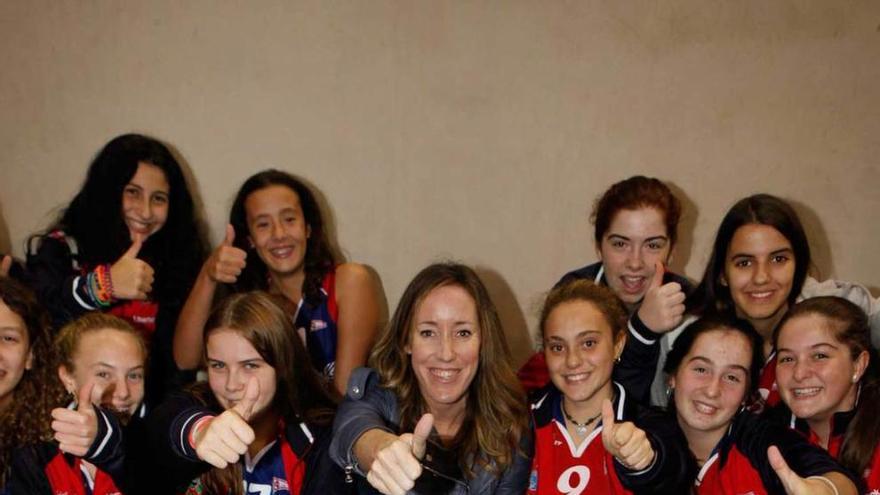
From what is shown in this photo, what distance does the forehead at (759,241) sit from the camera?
99.5 inches

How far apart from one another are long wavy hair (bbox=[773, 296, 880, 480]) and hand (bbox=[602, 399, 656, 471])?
0.51 m

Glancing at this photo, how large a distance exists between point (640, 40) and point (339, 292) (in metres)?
1.37

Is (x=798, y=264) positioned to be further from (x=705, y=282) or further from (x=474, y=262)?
(x=474, y=262)

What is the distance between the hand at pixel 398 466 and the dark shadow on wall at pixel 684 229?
71.5 inches

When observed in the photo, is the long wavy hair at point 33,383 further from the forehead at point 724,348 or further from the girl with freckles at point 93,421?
the forehead at point 724,348

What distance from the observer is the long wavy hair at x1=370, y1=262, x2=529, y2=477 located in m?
2.20

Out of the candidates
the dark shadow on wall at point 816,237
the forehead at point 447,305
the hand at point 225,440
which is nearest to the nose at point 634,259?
the forehead at point 447,305

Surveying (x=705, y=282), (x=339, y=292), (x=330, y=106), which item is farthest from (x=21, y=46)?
(x=705, y=282)

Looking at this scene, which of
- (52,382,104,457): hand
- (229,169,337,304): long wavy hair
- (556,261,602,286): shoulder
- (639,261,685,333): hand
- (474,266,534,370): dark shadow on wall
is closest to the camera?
(52,382,104,457): hand

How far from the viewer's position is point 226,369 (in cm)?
→ 227

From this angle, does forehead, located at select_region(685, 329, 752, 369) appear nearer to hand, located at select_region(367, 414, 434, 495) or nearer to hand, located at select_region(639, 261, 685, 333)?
hand, located at select_region(639, 261, 685, 333)

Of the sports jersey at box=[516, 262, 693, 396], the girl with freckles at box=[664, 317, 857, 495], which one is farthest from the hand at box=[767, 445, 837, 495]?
the sports jersey at box=[516, 262, 693, 396]

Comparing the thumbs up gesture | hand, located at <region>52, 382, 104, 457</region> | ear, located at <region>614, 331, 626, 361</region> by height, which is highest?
ear, located at <region>614, 331, 626, 361</region>

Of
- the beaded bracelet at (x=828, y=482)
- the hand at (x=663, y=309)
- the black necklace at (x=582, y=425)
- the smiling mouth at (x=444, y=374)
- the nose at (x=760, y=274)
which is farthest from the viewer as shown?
the nose at (x=760, y=274)
